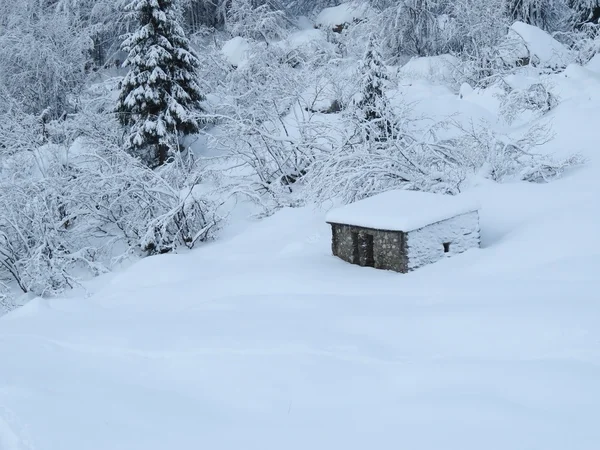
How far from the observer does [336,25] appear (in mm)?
25922

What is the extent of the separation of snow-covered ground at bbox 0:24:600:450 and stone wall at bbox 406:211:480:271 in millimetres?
185

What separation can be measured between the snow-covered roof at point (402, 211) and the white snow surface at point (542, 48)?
1165cm

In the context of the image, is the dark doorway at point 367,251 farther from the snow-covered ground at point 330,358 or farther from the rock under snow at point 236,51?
the rock under snow at point 236,51

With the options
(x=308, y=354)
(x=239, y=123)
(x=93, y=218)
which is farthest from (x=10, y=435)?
(x=93, y=218)

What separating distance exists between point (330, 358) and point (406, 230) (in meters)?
3.05

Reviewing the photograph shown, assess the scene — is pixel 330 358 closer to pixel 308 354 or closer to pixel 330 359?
pixel 330 359

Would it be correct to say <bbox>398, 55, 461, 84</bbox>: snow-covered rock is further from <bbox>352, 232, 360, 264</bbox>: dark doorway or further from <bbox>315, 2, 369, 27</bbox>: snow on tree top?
<bbox>352, 232, 360, 264</bbox>: dark doorway

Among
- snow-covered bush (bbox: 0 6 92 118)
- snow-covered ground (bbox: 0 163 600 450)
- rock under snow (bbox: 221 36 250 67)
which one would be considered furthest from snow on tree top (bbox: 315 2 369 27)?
snow-covered ground (bbox: 0 163 600 450)

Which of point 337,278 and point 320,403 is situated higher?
point 320,403

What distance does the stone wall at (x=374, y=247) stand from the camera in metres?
6.62

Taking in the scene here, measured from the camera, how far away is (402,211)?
679 centimetres

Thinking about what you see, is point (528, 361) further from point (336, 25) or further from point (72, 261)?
point (336, 25)

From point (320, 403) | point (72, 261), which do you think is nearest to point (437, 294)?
Result: point (320, 403)

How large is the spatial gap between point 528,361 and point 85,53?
2493 centimetres
